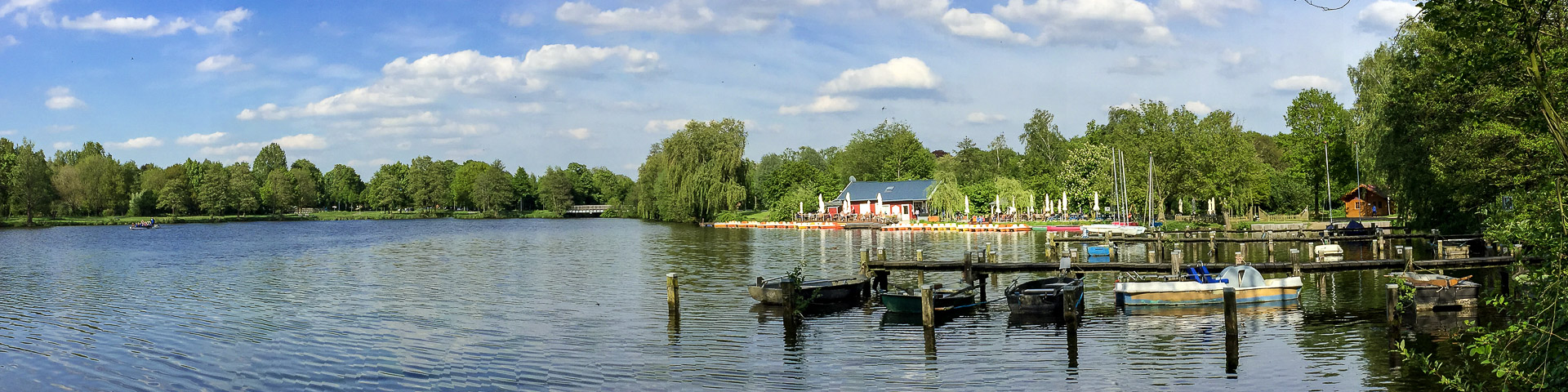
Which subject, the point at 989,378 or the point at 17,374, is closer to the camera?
the point at 989,378

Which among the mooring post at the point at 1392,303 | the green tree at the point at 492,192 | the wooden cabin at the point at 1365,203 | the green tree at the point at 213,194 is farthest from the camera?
the green tree at the point at 492,192

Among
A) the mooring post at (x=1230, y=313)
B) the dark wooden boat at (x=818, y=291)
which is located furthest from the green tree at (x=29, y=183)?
the mooring post at (x=1230, y=313)

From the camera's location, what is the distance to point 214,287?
37.0 metres

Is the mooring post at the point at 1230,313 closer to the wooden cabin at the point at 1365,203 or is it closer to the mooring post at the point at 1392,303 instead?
the mooring post at the point at 1392,303

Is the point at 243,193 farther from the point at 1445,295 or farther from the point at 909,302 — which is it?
the point at 1445,295

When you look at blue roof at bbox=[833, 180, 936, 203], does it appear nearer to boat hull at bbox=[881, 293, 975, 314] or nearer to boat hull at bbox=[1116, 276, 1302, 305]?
boat hull at bbox=[1116, 276, 1302, 305]

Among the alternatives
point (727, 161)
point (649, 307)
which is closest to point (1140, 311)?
point (649, 307)

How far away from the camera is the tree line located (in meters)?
114

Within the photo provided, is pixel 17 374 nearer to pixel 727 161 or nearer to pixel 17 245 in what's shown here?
pixel 17 245

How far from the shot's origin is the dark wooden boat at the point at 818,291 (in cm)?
2680

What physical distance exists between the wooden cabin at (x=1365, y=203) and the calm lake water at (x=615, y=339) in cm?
4892

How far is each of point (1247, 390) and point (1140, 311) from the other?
9.18m

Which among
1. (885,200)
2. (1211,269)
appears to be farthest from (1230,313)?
(885,200)

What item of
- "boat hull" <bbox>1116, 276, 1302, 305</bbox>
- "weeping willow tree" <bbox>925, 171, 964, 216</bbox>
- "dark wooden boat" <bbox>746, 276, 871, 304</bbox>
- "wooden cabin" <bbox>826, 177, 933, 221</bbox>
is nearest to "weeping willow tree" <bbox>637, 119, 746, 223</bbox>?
"wooden cabin" <bbox>826, 177, 933, 221</bbox>
